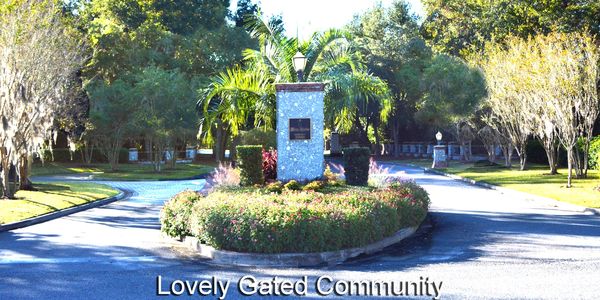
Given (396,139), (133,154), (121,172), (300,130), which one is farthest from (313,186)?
(396,139)

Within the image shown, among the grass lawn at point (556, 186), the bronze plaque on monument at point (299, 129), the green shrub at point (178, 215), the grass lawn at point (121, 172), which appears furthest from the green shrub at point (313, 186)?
the grass lawn at point (121, 172)

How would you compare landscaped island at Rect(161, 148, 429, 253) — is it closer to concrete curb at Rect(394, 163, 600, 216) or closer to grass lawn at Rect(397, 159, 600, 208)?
concrete curb at Rect(394, 163, 600, 216)

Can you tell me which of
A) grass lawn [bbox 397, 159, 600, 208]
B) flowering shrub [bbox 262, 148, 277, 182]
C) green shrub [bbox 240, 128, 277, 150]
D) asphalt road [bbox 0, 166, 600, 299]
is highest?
green shrub [bbox 240, 128, 277, 150]

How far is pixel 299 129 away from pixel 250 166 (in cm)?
182

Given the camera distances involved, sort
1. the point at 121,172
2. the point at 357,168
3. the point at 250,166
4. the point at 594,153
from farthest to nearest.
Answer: the point at 121,172 < the point at 594,153 < the point at 357,168 < the point at 250,166

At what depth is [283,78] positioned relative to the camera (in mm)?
20500

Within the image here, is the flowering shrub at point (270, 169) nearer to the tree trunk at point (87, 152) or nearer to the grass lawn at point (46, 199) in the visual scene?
the grass lawn at point (46, 199)

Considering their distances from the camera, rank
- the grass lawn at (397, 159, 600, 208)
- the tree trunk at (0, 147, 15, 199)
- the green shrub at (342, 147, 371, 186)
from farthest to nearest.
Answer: the tree trunk at (0, 147, 15, 199), the grass lawn at (397, 159, 600, 208), the green shrub at (342, 147, 371, 186)

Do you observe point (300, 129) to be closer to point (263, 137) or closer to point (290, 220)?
point (263, 137)

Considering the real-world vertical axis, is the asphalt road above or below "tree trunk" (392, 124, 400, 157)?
below

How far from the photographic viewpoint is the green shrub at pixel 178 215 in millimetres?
12797

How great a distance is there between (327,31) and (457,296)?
1435cm

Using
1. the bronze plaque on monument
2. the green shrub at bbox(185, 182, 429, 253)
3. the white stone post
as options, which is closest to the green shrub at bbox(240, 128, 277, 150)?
the bronze plaque on monument

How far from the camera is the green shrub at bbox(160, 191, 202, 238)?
42.0 feet
